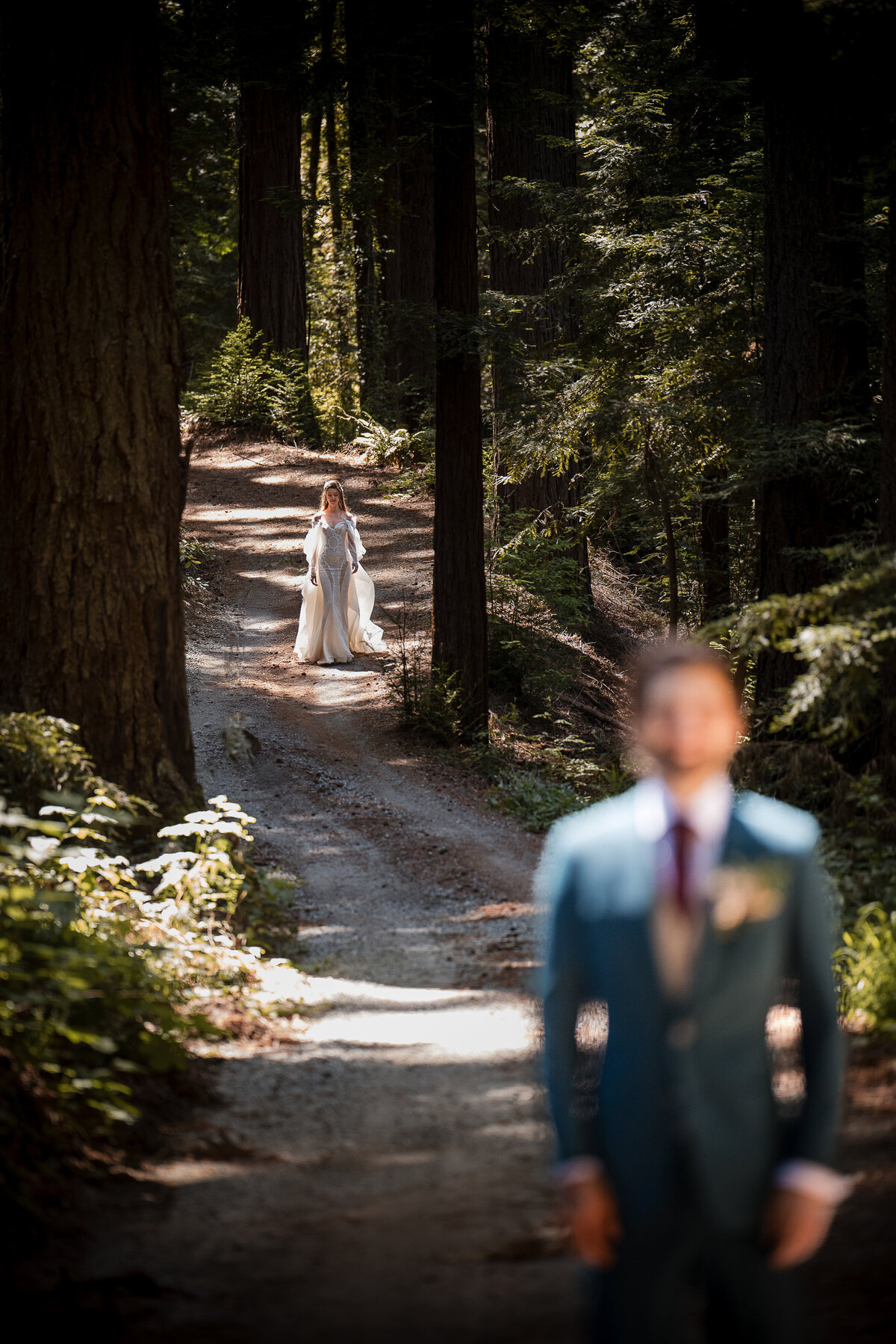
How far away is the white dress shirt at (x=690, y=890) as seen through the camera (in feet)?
7.38

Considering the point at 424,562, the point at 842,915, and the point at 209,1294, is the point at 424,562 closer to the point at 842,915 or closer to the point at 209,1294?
the point at 842,915

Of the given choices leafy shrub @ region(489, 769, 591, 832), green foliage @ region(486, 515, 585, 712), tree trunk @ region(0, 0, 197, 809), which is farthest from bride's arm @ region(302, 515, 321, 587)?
tree trunk @ region(0, 0, 197, 809)

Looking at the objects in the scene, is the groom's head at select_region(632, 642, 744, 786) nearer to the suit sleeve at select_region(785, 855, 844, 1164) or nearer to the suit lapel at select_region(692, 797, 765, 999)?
the suit lapel at select_region(692, 797, 765, 999)

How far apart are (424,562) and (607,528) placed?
337cm

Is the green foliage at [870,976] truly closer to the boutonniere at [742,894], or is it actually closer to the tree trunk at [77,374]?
the boutonniere at [742,894]

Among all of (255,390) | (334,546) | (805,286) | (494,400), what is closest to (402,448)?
(255,390)

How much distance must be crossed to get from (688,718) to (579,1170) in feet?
2.83

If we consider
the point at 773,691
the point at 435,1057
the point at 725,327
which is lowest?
the point at 435,1057

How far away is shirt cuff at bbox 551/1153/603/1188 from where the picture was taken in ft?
7.32

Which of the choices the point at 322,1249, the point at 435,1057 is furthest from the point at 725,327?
the point at 322,1249

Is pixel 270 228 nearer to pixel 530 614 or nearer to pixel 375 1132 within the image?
pixel 530 614

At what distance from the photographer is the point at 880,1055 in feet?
17.4

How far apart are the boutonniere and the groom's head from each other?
0.19 metres

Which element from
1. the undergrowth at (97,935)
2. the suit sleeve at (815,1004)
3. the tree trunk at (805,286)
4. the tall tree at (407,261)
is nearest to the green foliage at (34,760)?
the undergrowth at (97,935)
